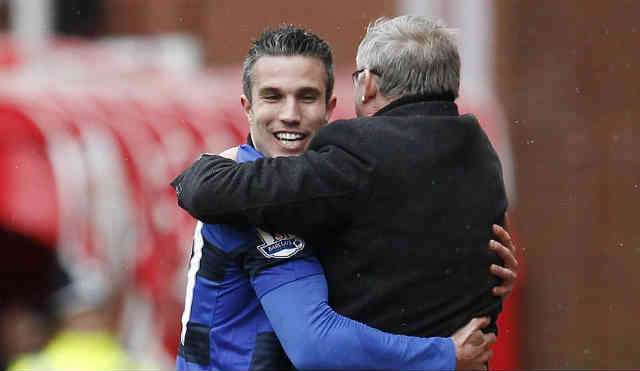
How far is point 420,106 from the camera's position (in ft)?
9.53

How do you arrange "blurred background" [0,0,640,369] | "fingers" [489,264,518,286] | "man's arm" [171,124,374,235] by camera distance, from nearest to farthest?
1. "man's arm" [171,124,374,235]
2. "fingers" [489,264,518,286]
3. "blurred background" [0,0,640,369]

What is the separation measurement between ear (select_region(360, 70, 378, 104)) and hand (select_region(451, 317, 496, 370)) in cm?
62

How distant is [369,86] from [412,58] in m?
0.13

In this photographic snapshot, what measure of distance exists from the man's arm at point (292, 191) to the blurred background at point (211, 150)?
123 inches

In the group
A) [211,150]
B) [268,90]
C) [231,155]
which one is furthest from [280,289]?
[211,150]

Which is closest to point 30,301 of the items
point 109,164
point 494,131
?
point 109,164

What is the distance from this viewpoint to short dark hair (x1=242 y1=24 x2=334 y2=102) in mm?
3049

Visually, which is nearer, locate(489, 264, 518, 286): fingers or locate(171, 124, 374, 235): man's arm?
locate(171, 124, 374, 235): man's arm

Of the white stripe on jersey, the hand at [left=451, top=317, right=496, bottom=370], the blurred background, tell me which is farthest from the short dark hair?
the blurred background

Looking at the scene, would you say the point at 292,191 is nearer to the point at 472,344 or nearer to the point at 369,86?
the point at 369,86

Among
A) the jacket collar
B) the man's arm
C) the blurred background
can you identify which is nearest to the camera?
the man's arm

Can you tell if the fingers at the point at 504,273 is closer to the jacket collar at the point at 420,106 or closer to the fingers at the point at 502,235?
the fingers at the point at 502,235

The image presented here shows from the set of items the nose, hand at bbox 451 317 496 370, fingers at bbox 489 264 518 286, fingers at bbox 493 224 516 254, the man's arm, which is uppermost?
the nose

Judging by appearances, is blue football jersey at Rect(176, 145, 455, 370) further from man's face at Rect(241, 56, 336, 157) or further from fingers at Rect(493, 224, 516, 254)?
fingers at Rect(493, 224, 516, 254)
